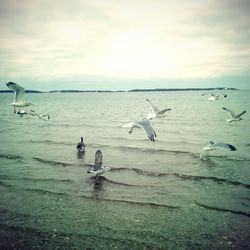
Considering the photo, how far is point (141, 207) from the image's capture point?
9.55 meters

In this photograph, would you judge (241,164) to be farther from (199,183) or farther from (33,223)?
(33,223)

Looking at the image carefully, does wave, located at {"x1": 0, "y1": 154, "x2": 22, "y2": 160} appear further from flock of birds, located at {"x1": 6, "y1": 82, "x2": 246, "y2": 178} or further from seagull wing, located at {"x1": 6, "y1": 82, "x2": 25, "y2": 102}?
seagull wing, located at {"x1": 6, "y1": 82, "x2": 25, "y2": 102}

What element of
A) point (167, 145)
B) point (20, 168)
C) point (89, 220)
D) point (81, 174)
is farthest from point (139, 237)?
point (167, 145)

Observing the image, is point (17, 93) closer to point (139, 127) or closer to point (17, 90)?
point (17, 90)

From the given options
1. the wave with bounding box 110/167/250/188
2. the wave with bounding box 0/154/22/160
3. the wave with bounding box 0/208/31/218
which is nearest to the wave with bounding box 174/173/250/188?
the wave with bounding box 110/167/250/188

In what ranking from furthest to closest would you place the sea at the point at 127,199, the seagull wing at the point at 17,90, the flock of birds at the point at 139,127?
the seagull wing at the point at 17,90
the flock of birds at the point at 139,127
the sea at the point at 127,199

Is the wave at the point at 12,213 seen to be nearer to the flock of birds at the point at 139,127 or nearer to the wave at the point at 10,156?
the flock of birds at the point at 139,127

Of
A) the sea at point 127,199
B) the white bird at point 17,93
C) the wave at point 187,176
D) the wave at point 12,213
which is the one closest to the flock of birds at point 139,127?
the white bird at point 17,93

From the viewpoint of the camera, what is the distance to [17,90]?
17062 mm

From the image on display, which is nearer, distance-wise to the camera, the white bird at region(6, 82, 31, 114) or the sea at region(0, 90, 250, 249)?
the sea at region(0, 90, 250, 249)

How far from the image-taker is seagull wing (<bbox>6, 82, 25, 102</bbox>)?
52.3 feet

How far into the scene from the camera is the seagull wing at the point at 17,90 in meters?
15.9

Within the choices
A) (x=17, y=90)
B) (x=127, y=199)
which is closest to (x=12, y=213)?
(x=127, y=199)

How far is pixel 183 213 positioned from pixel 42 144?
13404 millimetres
